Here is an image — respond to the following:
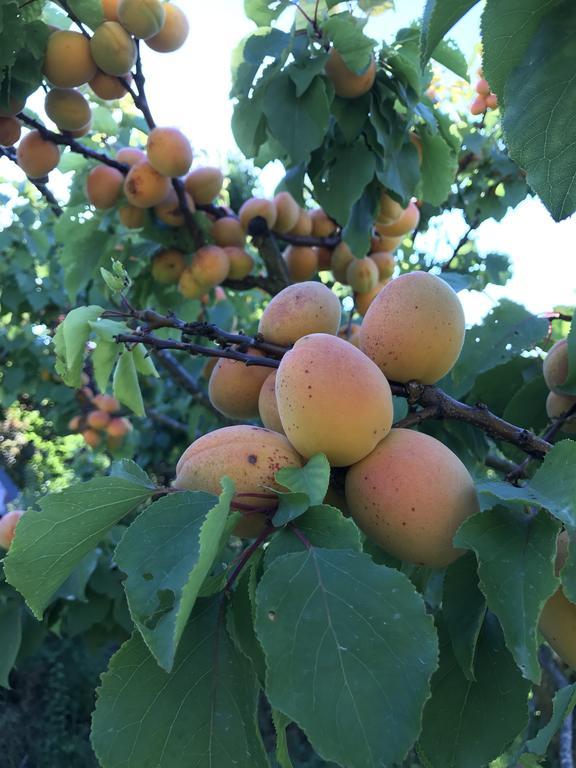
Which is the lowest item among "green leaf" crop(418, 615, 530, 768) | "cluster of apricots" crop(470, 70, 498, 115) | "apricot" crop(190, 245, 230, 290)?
"green leaf" crop(418, 615, 530, 768)

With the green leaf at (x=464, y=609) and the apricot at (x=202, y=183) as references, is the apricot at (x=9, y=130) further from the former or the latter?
the green leaf at (x=464, y=609)

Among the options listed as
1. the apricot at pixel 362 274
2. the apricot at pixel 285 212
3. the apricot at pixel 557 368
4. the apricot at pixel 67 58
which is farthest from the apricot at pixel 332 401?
the apricot at pixel 285 212

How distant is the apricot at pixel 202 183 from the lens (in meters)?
2.05

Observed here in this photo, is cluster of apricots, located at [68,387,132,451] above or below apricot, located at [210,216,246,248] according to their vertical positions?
below

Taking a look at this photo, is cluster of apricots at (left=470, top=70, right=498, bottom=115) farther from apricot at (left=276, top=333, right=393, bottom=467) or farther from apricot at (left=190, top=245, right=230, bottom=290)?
apricot at (left=276, top=333, right=393, bottom=467)

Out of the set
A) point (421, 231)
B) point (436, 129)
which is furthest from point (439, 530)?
point (421, 231)

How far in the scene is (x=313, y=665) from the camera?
0.61 meters

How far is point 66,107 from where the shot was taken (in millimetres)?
1683

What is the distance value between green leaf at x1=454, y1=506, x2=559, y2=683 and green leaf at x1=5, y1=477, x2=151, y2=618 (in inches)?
15.3

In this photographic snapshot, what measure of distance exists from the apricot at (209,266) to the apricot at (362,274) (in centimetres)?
39

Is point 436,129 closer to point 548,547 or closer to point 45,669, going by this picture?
point 548,547

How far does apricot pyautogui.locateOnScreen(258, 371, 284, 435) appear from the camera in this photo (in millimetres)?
959

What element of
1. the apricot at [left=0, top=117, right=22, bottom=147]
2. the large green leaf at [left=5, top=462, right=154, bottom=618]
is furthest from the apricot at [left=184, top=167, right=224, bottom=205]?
the large green leaf at [left=5, top=462, right=154, bottom=618]

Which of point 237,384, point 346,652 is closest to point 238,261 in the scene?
point 237,384
